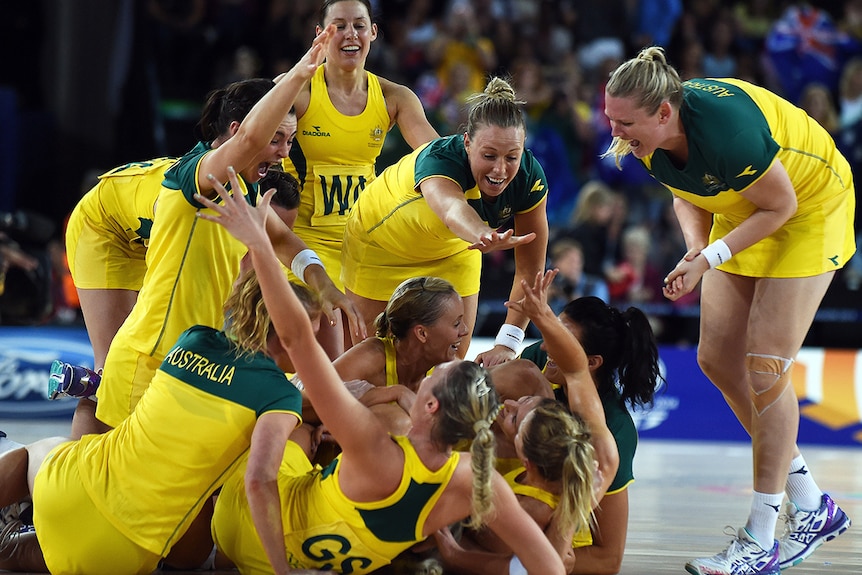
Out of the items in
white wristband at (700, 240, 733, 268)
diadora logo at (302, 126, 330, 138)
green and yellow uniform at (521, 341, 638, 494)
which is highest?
diadora logo at (302, 126, 330, 138)

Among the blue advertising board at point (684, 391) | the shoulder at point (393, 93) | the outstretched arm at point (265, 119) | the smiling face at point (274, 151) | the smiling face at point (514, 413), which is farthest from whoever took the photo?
the blue advertising board at point (684, 391)

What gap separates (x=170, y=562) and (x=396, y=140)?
540 centimetres

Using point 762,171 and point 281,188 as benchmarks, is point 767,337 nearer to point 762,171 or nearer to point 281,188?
point 762,171

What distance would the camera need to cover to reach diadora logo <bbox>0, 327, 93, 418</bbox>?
7574 mm

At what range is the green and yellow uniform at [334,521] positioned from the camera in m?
3.14

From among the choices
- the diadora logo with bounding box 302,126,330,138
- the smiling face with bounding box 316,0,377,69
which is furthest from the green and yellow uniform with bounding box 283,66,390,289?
the smiling face with bounding box 316,0,377,69

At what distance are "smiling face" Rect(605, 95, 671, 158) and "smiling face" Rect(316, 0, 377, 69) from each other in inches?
52.3

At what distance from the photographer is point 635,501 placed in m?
5.27

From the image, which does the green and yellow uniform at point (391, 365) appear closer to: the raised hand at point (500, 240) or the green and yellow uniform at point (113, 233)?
the raised hand at point (500, 240)

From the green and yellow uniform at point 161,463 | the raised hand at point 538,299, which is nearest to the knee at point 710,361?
A: the raised hand at point 538,299

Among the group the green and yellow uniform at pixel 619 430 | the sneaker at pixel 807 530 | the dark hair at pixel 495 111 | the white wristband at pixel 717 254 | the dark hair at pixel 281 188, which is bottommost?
the sneaker at pixel 807 530

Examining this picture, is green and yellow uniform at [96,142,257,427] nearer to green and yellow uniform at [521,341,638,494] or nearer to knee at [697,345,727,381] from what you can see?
green and yellow uniform at [521,341,638,494]

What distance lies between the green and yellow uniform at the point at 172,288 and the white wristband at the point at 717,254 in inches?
60.6

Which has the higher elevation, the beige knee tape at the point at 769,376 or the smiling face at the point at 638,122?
the smiling face at the point at 638,122
